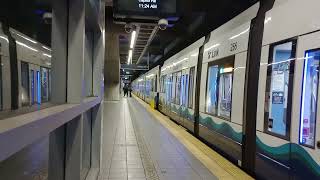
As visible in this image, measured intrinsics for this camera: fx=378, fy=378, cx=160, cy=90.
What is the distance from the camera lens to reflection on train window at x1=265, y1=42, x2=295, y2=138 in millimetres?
4582

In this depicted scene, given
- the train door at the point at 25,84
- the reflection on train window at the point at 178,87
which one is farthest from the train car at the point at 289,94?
the reflection on train window at the point at 178,87

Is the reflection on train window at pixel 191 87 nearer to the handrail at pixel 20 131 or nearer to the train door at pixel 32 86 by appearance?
the train door at pixel 32 86

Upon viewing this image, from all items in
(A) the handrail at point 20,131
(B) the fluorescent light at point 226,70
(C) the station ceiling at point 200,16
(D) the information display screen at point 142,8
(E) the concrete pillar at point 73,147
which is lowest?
(E) the concrete pillar at point 73,147

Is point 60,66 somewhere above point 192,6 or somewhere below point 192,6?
below

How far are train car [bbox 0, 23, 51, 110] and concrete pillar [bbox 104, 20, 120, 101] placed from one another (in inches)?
553

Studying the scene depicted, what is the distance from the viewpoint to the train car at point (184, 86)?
10.9m

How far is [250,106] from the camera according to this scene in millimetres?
5809

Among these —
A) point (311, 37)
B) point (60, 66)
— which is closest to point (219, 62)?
point (311, 37)

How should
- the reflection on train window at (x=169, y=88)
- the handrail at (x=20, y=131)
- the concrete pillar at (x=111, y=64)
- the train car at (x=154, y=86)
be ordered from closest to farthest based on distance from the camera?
the handrail at (x=20, y=131)
the reflection on train window at (x=169, y=88)
the concrete pillar at (x=111, y=64)
the train car at (x=154, y=86)

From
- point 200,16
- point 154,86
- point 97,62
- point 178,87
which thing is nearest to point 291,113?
point 97,62

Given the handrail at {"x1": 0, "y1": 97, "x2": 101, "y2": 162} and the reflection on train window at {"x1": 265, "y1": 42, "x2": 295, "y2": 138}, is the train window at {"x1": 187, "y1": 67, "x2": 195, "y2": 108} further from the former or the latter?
the handrail at {"x1": 0, "y1": 97, "x2": 101, "y2": 162}

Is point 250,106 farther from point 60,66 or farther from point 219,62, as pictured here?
point 60,66

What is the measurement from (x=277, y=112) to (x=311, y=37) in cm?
115

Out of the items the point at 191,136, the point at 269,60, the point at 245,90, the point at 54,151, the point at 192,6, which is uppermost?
the point at 192,6
